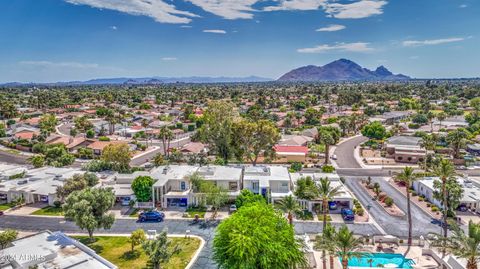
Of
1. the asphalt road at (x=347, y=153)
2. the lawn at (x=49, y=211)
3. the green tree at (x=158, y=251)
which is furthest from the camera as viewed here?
the asphalt road at (x=347, y=153)

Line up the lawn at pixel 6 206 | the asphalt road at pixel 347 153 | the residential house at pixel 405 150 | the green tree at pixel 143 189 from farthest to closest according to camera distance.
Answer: the residential house at pixel 405 150
the asphalt road at pixel 347 153
the lawn at pixel 6 206
the green tree at pixel 143 189

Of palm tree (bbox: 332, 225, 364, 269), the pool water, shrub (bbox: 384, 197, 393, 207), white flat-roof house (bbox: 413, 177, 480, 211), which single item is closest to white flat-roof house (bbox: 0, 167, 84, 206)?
palm tree (bbox: 332, 225, 364, 269)

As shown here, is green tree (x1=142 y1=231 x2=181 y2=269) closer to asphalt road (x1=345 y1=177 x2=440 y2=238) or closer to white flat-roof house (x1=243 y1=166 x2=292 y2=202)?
white flat-roof house (x1=243 y1=166 x2=292 y2=202)

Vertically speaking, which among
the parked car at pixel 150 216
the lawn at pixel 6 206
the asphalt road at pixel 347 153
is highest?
the asphalt road at pixel 347 153

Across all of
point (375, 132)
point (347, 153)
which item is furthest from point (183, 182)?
point (375, 132)

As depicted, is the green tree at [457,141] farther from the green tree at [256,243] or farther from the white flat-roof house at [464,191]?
the green tree at [256,243]

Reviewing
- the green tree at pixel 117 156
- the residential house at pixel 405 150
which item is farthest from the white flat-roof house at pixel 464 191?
the green tree at pixel 117 156
